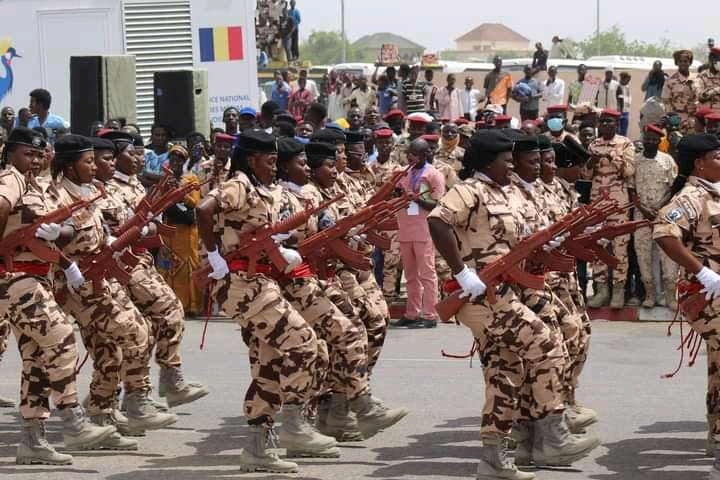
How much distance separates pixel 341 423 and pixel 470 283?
204 cm

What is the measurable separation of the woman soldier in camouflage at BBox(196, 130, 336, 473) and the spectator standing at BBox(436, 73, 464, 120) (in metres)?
17.0

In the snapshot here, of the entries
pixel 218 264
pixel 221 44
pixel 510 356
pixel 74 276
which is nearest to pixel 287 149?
pixel 218 264

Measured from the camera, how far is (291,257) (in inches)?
365

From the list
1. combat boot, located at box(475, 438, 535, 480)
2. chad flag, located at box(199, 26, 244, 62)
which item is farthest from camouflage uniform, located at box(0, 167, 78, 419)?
chad flag, located at box(199, 26, 244, 62)

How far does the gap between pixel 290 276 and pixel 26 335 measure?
5.12ft

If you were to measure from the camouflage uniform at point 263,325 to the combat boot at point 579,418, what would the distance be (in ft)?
5.72

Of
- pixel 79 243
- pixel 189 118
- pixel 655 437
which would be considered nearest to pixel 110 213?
pixel 79 243

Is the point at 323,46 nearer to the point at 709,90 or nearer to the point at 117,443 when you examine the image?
the point at 709,90

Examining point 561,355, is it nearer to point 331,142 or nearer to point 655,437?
point 655,437

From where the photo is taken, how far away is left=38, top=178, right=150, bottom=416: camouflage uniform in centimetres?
990

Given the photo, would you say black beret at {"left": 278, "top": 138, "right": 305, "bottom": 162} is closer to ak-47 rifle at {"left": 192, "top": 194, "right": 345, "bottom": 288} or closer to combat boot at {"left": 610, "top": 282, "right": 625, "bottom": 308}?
ak-47 rifle at {"left": 192, "top": 194, "right": 345, "bottom": 288}

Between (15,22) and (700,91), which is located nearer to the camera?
(700,91)

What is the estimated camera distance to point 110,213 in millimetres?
10617

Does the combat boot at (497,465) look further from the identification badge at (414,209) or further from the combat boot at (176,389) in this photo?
the identification badge at (414,209)
